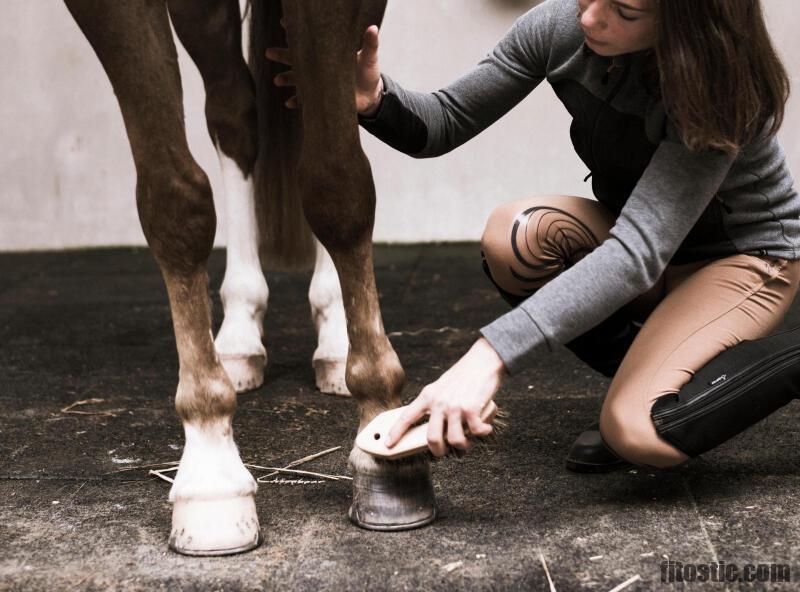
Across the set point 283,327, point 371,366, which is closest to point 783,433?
point 371,366

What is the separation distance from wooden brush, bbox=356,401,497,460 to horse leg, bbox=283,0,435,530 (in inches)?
1.6

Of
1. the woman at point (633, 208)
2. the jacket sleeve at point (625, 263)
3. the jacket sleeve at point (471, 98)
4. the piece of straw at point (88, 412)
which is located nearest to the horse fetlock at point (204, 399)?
the woman at point (633, 208)

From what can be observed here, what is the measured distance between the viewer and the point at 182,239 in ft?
4.08

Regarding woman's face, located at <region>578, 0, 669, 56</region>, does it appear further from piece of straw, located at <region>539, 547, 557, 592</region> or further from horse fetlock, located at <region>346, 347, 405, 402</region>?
piece of straw, located at <region>539, 547, 557, 592</region>

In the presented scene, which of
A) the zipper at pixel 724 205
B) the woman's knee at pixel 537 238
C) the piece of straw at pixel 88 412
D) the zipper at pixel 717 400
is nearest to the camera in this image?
the zipper at pixel 717 400

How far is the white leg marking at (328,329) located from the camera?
1915mm

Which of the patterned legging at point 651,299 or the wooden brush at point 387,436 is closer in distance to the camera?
the wooden brush at point 387,436

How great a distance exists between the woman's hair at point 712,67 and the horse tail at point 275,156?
3.06 feet

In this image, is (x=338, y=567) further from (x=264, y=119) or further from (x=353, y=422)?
(x=264, y=119)

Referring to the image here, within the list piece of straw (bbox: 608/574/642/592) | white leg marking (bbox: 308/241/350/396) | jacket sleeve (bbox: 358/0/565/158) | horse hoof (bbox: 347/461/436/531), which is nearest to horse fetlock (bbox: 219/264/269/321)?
white leg marking (bbox: 308/241/350/396)

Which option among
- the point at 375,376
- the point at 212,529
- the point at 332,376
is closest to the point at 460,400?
the point at 375,376

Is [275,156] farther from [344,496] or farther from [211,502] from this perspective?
[211,502]

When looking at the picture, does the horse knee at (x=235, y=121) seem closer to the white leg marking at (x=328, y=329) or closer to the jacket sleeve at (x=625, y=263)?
the white leg marking at (x=328, y=329)

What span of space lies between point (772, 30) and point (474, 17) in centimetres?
94
